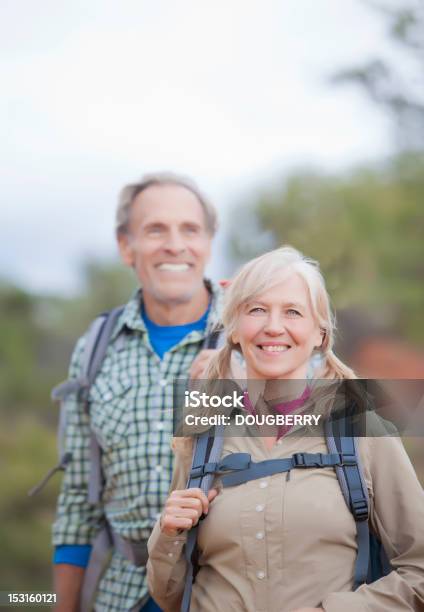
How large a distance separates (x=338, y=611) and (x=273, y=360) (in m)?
0.52

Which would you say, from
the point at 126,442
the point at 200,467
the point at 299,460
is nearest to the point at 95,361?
the point at 126,442

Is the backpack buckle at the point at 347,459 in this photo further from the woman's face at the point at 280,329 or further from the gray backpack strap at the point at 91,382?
the gray backpack strap at the point at 91,382

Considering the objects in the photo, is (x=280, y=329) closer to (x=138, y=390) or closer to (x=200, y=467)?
(x=200, y=467)

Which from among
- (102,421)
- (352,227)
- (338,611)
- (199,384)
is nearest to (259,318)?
(199,384)

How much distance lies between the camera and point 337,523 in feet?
5.75

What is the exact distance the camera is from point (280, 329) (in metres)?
1.89

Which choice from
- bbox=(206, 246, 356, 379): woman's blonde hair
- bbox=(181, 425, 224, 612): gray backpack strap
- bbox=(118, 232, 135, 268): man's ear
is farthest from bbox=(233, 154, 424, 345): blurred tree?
bbox=(181, 425, 224, 612): gray backpack strap

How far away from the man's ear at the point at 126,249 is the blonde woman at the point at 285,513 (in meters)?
1.00

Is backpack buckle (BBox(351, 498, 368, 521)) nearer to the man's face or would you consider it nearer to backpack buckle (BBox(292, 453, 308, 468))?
backpack buckle (BBox(292, 453, 308, 468))

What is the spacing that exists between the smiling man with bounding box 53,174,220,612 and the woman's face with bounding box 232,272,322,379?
2.01 feet

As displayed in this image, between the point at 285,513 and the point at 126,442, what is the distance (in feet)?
3.06

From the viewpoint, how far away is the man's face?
109 inches

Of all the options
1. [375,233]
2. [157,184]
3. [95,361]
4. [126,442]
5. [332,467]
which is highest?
[375,233]

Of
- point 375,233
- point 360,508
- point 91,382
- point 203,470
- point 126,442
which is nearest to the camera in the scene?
point 360,508
